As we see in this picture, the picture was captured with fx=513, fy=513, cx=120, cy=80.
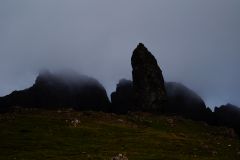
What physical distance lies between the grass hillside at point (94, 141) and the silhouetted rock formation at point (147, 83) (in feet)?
104

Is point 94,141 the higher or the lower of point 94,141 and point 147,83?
the lower

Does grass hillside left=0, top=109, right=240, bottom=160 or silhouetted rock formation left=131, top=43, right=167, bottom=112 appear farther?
silhouetted rock formation left=131, top=43, right=167, bottom=112

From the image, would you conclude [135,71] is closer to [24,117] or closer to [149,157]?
[24,117]

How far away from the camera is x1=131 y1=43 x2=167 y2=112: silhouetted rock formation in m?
170

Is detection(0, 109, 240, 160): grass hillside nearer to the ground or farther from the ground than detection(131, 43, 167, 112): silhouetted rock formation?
nearer to the ground

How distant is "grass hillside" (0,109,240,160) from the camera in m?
75.3

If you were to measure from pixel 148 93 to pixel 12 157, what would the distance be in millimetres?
103063

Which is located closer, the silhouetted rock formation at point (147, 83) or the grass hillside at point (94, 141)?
the grass hillside at point (94, 141)

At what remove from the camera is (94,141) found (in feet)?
305

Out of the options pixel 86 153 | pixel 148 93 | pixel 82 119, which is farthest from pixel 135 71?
pixel 86 153

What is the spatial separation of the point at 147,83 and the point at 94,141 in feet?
265

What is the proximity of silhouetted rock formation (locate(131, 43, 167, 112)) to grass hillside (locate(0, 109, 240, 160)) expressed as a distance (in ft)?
104

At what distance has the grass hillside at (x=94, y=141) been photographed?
247 ft

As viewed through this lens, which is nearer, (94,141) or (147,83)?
(94,141)
